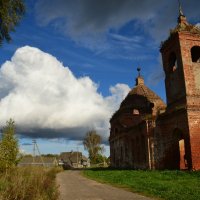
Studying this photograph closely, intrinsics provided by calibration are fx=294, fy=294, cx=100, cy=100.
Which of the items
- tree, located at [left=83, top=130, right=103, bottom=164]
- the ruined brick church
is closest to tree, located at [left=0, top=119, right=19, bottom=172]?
the ruined brick church

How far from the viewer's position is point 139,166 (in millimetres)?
30812

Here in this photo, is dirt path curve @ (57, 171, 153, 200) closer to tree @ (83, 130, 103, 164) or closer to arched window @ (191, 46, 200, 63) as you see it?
arched window @ (191, 46, 200, 63)

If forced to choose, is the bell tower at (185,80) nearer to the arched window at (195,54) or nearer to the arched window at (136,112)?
the arched window at (195,54)

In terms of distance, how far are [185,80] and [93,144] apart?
48353 millimetres

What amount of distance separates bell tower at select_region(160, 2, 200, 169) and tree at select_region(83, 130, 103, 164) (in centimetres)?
4402

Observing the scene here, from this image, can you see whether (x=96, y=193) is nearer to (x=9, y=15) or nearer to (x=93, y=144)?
(x=9, y=15)

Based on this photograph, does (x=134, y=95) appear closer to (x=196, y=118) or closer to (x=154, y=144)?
(x=154, y=144)

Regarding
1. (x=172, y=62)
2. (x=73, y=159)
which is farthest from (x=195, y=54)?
(x=73, y=159)

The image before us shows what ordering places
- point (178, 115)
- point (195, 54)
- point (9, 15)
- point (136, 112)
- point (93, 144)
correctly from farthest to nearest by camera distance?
point (93, 144), point (136, 112), point (195, 54), point (178, 115), point (9, 15)

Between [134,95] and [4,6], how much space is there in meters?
31.1

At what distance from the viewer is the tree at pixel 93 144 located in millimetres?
68938

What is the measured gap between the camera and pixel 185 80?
22.9 m

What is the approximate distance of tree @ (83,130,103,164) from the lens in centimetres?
6894

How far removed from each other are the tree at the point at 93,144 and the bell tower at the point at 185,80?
44019 millimetres
